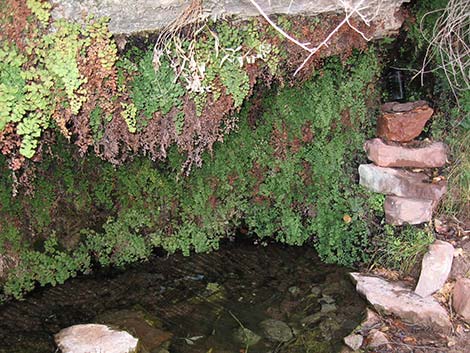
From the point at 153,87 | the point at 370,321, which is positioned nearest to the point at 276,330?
the point at 370,321

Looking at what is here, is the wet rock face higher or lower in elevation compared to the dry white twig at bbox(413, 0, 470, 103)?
higher

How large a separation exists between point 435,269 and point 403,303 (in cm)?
56

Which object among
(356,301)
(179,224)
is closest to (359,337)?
(356,301)

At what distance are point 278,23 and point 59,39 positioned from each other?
1.98m

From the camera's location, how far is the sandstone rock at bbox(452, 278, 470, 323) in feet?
17.9

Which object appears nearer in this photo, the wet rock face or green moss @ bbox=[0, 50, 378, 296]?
the wet rock face

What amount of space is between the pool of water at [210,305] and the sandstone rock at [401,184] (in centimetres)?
122

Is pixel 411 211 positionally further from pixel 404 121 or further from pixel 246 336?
pixel 246 336

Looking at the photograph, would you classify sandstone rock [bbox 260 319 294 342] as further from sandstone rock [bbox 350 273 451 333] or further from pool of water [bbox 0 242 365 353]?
sandstone rock [bbox 350 273 451 333]

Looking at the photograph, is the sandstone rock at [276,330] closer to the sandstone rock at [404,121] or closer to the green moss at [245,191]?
the green moss at [245,191]

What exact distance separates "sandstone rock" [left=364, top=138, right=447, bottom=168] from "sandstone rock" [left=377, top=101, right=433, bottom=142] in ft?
0.52

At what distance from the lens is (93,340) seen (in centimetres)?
520

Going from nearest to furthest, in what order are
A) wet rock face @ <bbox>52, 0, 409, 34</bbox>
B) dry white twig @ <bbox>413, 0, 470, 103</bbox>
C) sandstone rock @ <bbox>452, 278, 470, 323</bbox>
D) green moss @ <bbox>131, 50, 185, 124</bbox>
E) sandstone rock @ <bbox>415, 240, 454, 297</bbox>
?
1. wet rock face @ <bbox>52, 0, 409, 34</bbox>
2. green moss @ <bbox>131, 50, 185, 124</bbox>
3. dry white twig @ <bbox>413, 0, 470, 103</bbox>
4. sandstone rock @ <bbox>452, 278, 470, 323</bbox>
5. sandstone rock @ <bbox>415, 240, 454, 297</bbox>

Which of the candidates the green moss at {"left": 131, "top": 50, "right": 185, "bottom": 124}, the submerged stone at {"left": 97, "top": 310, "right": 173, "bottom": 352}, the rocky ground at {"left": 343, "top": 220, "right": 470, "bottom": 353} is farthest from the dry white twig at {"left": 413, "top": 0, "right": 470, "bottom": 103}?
the submerged stone at {"left": 97, "top": 310, "right": 173, "bottom": 352}
